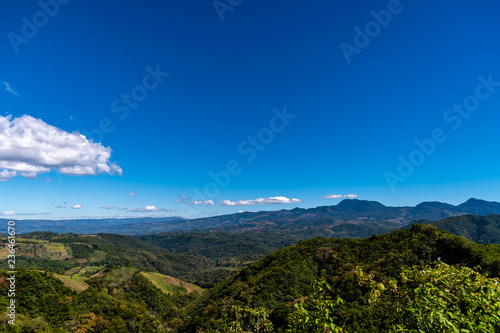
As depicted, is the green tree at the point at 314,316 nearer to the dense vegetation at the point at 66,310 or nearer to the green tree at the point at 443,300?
Answer: the green tree at the point at 443,300

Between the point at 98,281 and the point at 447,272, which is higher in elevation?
the point at 447,272

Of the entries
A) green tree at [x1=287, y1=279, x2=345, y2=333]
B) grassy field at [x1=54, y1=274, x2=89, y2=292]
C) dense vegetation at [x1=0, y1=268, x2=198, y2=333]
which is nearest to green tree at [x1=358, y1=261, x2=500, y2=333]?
green tree at [x1=287, y1=279, x2=345, y2=333]

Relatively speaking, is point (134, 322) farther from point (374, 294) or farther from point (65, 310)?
point (374, 294)

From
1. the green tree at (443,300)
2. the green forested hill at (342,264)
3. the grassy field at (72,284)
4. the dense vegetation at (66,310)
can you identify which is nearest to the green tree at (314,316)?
the green tree at (443,300)

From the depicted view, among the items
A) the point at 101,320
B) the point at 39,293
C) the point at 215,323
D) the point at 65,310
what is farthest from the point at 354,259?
the point at 39,293

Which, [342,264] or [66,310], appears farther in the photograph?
[66,310]

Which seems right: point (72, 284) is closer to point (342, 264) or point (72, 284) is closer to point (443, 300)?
point (342, 264)

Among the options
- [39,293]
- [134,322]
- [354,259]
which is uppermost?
[354,259]

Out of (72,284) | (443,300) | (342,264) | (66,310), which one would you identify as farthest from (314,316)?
(72,284)

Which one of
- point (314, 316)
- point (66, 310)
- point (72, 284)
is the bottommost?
point (66, 310)
